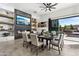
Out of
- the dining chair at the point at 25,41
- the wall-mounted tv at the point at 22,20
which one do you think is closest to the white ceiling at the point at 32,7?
the wall-mounted tv at the point at 22,20

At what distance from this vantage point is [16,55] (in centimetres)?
221

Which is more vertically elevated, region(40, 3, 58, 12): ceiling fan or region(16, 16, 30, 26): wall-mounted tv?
region(40, 3, 58, 12): ceiling fan

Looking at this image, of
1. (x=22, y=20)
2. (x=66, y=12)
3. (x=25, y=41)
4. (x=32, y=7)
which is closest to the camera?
(x=66, y=12)

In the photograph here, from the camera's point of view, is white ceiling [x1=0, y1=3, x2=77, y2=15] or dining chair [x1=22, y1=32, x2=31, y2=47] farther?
dining chair [x1=22, y1=32, x2=31, y2=47]

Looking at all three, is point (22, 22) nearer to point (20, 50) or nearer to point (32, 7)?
point (32, 7)

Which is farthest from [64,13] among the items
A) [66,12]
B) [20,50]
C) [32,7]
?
[20,50]

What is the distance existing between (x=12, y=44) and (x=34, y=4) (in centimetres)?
159

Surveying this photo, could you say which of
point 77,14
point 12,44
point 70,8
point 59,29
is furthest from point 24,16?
point 77,14

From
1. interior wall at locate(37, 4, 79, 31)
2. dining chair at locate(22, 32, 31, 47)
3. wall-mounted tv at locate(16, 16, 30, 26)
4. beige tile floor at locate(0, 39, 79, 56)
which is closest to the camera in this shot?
interior wall at locate(37, 4, 79, 31)

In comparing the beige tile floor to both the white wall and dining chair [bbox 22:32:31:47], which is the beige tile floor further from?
the white wall

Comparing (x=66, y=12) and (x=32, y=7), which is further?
(x=32, y=7)

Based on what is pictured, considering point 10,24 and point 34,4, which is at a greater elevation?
point 34,4

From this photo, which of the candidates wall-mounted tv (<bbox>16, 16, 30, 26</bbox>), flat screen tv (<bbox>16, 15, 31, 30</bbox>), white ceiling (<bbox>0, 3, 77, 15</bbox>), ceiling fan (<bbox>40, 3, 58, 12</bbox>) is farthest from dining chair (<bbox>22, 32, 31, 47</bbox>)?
ceiling fan (<bbox>40, 3, 58, 12</bbox>)

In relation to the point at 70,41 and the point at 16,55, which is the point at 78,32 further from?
the point at 16,55
